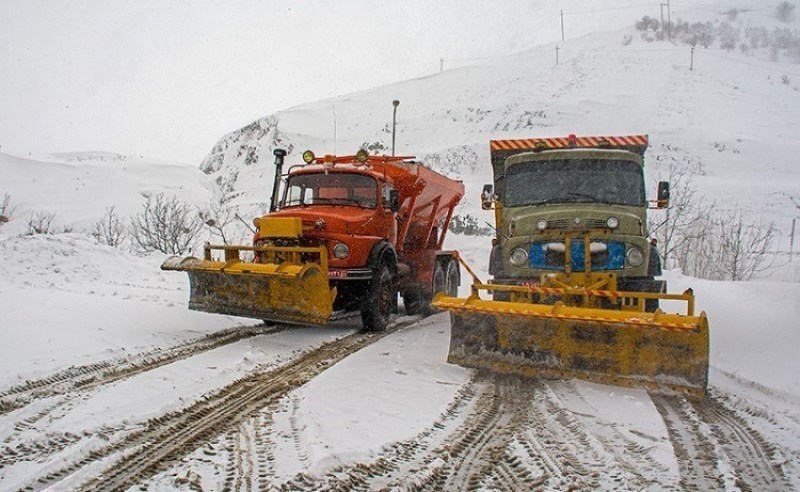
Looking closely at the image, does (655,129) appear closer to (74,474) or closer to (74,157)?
(74,474)

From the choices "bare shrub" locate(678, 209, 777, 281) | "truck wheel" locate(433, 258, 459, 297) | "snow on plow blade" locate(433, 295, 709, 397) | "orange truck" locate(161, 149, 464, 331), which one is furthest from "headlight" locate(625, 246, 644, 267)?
"bare shrub" locate(678, 209, 777, 281)

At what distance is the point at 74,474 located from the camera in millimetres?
2961

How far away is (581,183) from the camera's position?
23.5ft

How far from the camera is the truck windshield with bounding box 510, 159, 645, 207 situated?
7086mm

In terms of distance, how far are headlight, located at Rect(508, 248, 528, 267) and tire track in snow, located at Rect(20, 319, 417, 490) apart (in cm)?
255

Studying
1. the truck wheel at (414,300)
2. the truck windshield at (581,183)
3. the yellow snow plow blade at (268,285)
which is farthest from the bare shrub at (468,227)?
the yellow snow plow blade at (268,285)

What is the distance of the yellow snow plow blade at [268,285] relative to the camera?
263 inches

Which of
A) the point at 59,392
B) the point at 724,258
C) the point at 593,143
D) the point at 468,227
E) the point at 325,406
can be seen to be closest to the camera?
the point at 325,406

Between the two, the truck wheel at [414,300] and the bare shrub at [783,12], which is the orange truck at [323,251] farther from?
the bare shrub at [783,12]

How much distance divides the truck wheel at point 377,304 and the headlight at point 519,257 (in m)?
1.87

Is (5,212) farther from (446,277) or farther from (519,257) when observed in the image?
(519,257)

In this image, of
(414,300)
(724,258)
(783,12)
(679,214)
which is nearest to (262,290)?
(414,300)

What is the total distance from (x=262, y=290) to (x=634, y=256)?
4404mm

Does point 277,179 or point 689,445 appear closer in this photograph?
point 689,445
